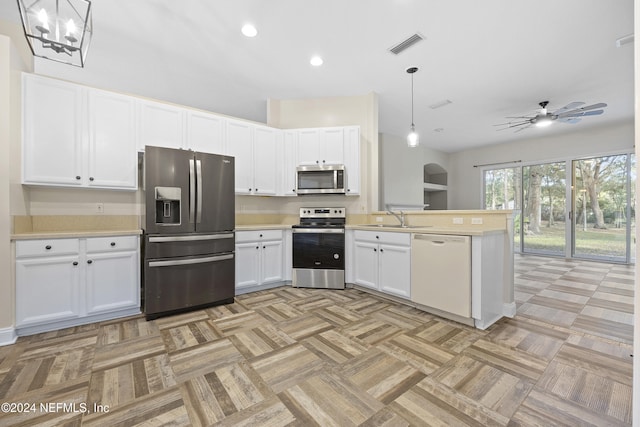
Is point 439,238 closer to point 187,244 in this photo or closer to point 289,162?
point 289,162

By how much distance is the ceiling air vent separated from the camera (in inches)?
110

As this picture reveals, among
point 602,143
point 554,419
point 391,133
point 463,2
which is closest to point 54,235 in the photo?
point 554,419

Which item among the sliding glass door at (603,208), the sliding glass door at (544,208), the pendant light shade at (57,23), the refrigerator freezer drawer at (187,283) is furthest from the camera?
the sliding glass door at (544,208)

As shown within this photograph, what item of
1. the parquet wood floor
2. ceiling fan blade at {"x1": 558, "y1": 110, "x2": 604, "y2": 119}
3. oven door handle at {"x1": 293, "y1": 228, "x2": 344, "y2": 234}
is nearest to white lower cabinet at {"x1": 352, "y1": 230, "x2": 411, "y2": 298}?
oven door handle at {"x1": 293, "y1": 228, "x2": 344, "y2": 234}

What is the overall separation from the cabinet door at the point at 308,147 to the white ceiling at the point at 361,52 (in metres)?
0.66

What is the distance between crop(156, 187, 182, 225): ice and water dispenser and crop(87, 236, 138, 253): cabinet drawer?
0.33 m

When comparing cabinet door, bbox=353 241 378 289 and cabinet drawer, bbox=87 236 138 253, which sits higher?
cabinet drawer, bbox=87 236 138 253

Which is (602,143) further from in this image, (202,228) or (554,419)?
(202,228)

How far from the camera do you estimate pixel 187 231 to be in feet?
8.95

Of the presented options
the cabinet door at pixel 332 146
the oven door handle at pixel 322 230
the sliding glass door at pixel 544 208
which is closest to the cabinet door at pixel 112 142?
the oven door handle at pixel 322 230

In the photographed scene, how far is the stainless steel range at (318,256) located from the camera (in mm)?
3545

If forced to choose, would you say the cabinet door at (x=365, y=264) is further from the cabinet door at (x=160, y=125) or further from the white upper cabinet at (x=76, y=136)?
the white upper cabinet at (x=76, y=136)

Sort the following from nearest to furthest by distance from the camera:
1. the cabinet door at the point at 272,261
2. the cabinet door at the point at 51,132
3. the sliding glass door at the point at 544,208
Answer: the cabinet door at the point at 51,132
the cabinet door at the point at 272,261
the sliding glass door at the point at 544,208

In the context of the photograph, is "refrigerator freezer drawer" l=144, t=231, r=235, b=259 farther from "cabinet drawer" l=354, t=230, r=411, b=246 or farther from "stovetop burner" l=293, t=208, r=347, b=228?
"cabinet drawer" l=354, t=230, r=411, b=246
